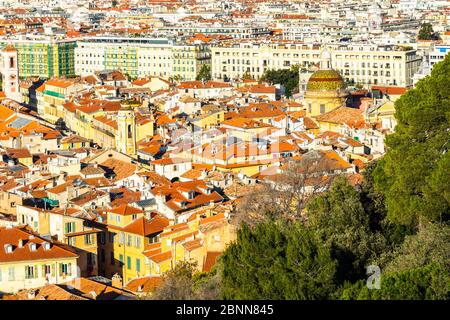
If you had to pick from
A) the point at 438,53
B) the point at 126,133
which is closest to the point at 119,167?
the point at 126,133

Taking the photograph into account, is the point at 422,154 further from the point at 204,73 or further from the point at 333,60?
the point at 204,73

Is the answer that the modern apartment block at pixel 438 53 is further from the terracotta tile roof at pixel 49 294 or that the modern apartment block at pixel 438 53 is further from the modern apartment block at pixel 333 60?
the terracotta tile roof at pixel 49 294

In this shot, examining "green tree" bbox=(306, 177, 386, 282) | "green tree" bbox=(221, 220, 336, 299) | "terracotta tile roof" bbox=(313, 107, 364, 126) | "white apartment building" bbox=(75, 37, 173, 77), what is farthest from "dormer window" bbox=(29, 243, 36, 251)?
"white apartment building" bbox=(75, 37, 173, 77)

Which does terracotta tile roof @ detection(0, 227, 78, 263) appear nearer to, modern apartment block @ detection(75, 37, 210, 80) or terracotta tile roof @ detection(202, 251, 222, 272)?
terracotta tile roof @ detection(202, 251, 222, 272)
